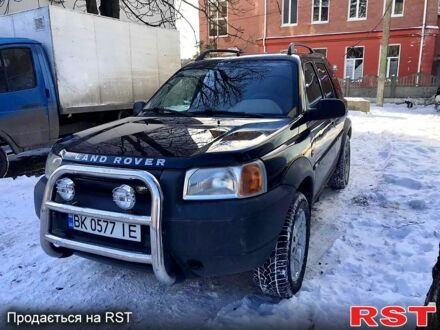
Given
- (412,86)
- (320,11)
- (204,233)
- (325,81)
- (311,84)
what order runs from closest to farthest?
(204,233) < (311,84) < (325,81) < (412,86) < (320,11)

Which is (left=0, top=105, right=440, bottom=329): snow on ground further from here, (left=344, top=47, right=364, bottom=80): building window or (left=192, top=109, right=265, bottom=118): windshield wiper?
(left=344, top=47, right=364, bottom=80): building window

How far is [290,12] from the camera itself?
26750mm

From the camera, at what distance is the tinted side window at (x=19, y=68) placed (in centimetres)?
624

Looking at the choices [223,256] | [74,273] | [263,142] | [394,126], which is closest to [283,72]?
[263,142]

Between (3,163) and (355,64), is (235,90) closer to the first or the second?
(3,163)

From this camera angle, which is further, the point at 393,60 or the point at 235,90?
the point at 393,60

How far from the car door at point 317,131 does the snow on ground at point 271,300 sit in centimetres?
62

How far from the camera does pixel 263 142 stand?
8.39 ft

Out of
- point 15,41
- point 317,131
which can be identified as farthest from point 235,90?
point 15,41

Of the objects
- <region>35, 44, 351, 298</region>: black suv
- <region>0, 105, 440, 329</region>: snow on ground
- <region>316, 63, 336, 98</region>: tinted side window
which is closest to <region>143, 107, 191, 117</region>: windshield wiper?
<region>35, 44, 351, 298</region>: black suv

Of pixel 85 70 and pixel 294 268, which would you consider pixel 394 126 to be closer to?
pixel 85 70

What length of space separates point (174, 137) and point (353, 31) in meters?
25.4

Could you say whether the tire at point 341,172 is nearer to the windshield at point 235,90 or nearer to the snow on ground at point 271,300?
the snow on ground at point 271,300

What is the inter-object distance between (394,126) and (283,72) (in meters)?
9.10
